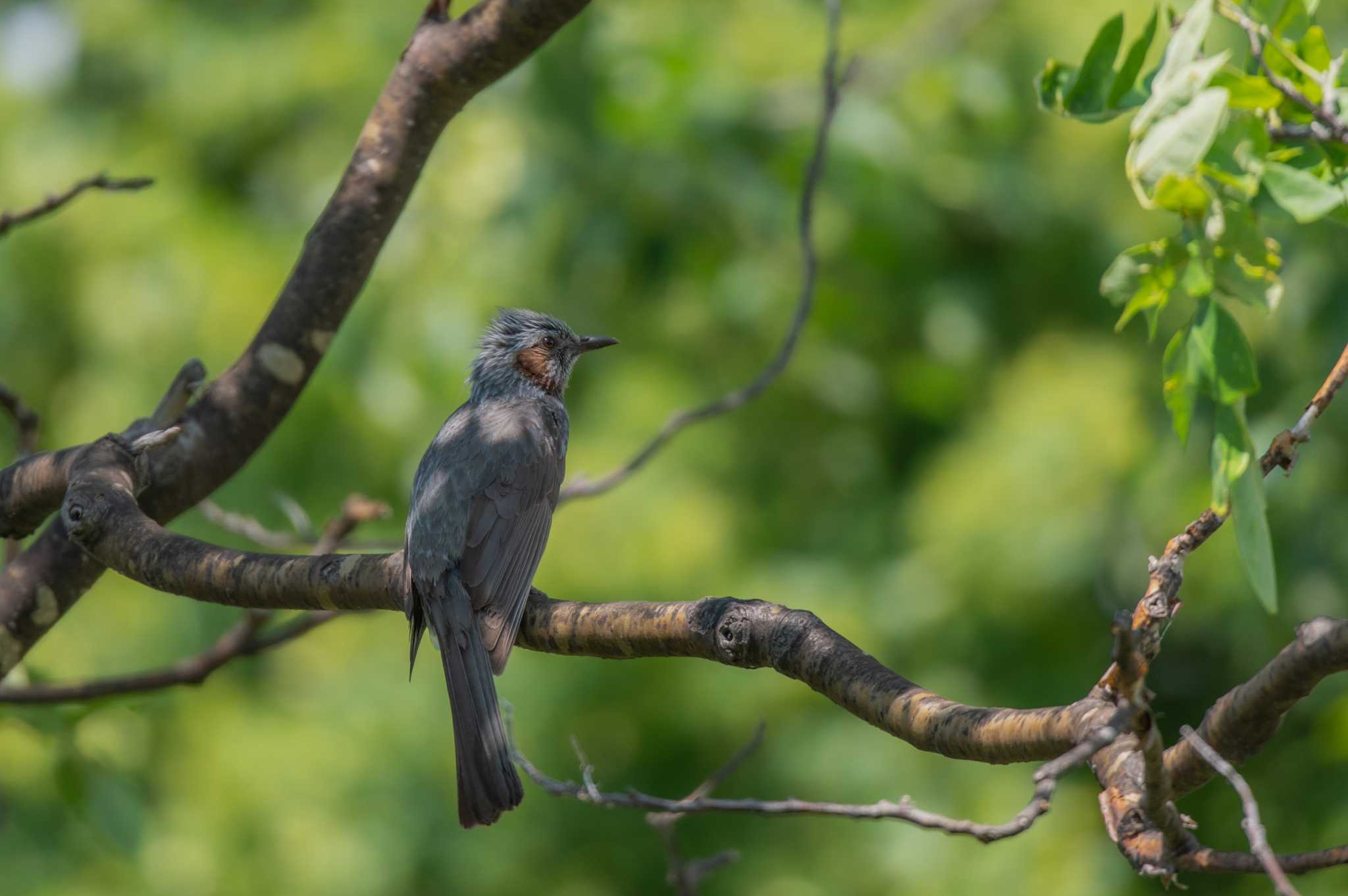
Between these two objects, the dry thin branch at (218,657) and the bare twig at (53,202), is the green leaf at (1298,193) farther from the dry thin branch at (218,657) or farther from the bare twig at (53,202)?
the bare twig at (53,202)

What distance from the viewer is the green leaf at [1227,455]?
1.58 meters

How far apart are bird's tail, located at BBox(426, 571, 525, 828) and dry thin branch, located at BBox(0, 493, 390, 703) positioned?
0.34m

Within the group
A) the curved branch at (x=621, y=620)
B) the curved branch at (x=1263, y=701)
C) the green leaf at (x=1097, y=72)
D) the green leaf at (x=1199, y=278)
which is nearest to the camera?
the green leaf at (x=1199, y=278)

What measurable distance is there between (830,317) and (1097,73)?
488 cm

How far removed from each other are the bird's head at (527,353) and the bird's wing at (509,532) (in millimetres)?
637

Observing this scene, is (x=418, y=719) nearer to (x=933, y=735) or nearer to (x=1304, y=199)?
(x=933, y=735)

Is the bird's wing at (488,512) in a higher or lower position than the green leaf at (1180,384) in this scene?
higher

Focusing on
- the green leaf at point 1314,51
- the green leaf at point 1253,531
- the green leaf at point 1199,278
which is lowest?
the green leaf at point 1253,531

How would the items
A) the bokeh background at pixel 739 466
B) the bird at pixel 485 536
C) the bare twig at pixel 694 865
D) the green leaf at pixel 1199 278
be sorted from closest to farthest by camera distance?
the green leaf at pixel 1199 278, the bare twig at pixel 694 865, the bird at pixel 485 536, the bokeh background at pixel 739 466

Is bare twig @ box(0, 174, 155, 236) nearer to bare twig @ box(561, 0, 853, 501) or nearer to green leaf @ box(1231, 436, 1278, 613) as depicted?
bare twig @ box(561, 0, 853, 501)

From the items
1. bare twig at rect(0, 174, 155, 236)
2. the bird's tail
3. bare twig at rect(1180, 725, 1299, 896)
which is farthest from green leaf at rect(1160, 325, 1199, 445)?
bare twig at rect(0, 174, 155, 236)

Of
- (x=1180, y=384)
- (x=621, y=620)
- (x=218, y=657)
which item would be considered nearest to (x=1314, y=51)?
(x=1180, y=384)

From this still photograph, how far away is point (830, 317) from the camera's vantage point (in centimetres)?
668

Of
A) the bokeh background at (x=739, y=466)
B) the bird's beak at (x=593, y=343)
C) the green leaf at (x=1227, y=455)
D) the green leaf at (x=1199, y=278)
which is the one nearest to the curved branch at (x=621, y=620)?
the green leaf at (x=1227, y=455)
